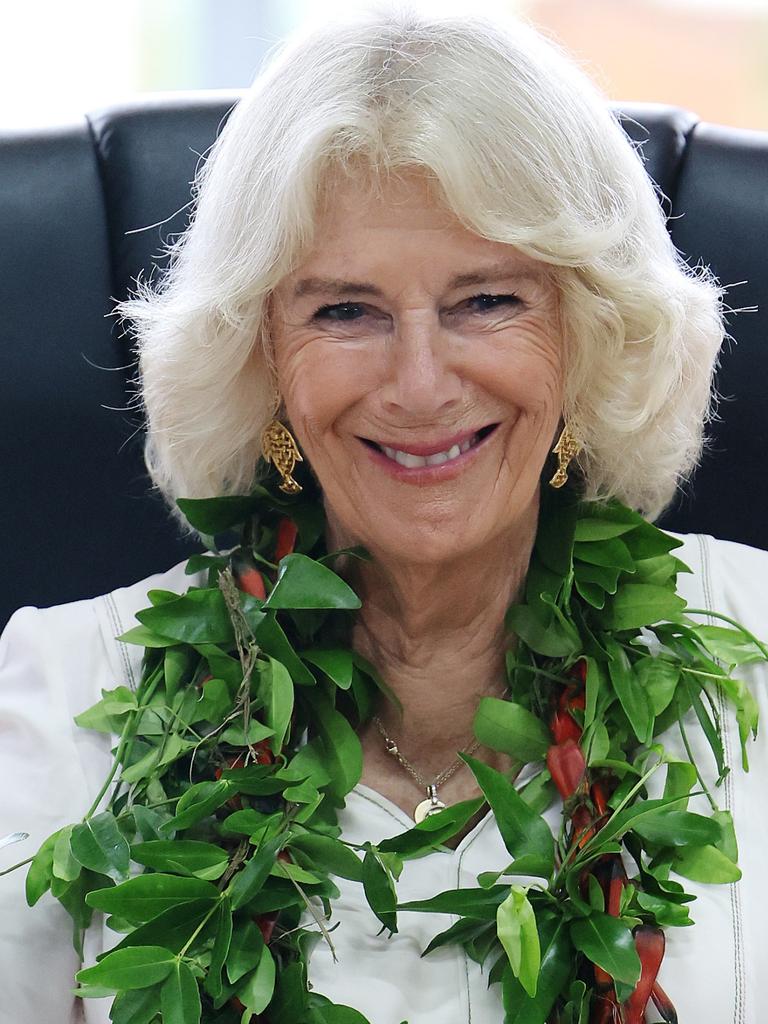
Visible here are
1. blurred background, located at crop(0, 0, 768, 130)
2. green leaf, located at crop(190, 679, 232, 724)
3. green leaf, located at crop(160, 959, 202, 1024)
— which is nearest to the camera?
green leaf, located at crop(160, 959, 202, 1024)

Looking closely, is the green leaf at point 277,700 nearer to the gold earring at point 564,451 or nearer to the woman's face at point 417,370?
the woman's face at point 417,370

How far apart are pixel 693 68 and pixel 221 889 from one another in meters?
2.07

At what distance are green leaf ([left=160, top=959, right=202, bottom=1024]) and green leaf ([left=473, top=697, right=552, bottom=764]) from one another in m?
0.37

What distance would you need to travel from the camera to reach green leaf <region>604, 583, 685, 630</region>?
Result: 4.83 ft

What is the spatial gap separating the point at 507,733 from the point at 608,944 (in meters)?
0.26

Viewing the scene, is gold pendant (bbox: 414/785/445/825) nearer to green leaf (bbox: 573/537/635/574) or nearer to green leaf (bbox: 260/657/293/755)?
green leaf (bbox: 260/657/293/755)

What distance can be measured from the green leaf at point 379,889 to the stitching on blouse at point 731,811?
0.32 metres

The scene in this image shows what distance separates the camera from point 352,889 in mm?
1410

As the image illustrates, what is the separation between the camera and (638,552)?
1.55 meters

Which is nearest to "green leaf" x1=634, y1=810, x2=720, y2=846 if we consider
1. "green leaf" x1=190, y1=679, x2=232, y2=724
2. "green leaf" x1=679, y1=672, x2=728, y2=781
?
"green leaf" x1=679, y1=672, x2=728, y2=781

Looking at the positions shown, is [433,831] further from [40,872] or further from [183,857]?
[40,872]

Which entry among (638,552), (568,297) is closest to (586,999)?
(638,552)

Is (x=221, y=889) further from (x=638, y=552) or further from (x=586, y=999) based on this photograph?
(x=638, y=552)

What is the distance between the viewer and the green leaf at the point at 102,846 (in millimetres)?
1316
